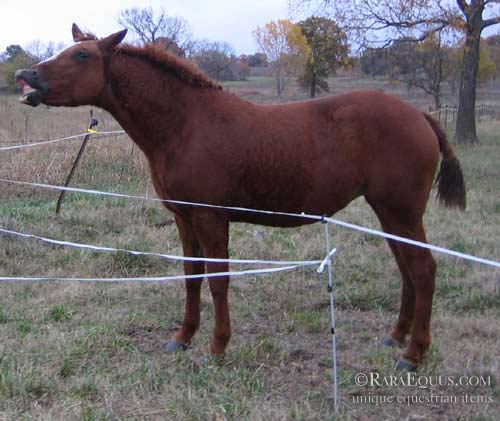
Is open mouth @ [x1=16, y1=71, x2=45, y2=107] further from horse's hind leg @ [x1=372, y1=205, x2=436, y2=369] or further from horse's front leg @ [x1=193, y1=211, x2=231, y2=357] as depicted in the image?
horse's hind leg @ [x1=372, y1=205, x2=436, y2=369]

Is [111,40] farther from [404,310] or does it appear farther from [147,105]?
[404,310]

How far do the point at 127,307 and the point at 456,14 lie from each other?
54.5 ft

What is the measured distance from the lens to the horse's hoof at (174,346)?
424cm

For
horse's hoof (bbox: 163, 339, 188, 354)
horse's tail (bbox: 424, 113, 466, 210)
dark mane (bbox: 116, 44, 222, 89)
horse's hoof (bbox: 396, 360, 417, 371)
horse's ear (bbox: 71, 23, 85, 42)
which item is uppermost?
horse's ear (bbox: 71, 23, 85, 42)

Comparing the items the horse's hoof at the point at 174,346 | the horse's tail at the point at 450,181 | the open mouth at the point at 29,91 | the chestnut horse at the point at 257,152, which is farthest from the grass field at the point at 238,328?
the open mouth at the point at 29,91

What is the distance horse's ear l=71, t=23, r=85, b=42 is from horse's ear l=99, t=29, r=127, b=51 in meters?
0.23

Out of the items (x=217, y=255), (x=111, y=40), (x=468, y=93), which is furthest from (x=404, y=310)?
(x=468, y=93)

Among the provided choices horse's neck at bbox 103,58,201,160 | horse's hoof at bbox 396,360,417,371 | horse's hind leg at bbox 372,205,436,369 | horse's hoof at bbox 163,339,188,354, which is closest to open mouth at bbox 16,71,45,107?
horse's neck at bbox 103,58,201,160

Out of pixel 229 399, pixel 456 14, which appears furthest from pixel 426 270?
pixel 456 14

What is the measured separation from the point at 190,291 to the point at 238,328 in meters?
0.60

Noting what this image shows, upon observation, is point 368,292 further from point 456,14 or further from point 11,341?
point 456,14

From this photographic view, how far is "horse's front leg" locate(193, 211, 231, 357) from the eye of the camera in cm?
394

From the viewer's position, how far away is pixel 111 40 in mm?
3895

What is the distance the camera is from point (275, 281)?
565 cm
